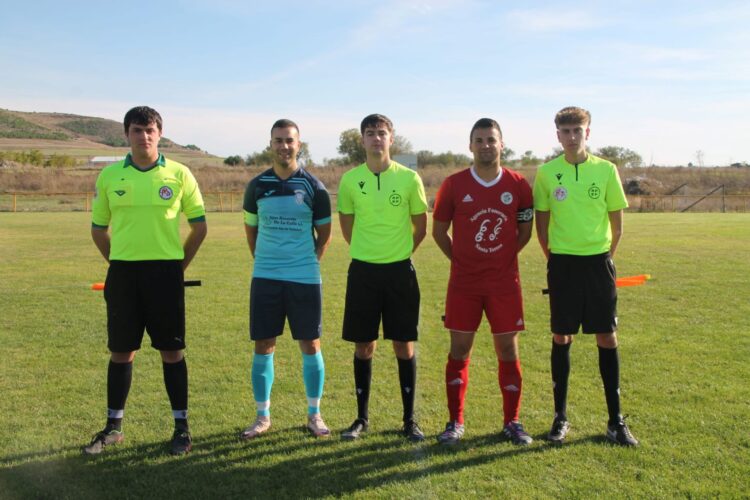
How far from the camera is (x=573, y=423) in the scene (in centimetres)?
416

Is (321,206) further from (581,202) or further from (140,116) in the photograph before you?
(581,202)

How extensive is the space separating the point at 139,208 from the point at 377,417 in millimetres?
2159

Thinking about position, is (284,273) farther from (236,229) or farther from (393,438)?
(236,229)

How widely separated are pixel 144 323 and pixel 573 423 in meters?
2.94

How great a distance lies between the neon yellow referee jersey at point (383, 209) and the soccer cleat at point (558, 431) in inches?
58.0

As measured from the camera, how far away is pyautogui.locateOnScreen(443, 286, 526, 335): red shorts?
12.5ft

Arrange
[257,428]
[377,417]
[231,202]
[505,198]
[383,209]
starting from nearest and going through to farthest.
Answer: [505,198]
[383,209]
[257,428]
[377,417]
[231,202]

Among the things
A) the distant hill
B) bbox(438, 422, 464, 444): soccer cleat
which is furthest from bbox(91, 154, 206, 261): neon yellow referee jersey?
the distant hill

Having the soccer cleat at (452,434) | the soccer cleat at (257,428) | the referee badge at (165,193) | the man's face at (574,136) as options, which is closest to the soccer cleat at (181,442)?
the soccer cleat at (257,428)

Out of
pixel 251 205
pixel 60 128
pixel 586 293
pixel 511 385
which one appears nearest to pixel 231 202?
pixel 251 205

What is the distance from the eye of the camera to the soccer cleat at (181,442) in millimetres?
3760

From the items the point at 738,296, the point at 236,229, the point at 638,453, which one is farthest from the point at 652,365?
the point at 236,229

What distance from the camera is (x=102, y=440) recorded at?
12.6 ft

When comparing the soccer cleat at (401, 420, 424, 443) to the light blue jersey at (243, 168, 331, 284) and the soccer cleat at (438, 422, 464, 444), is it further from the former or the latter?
the light blue jersey at (243, 168, 331, 284)
